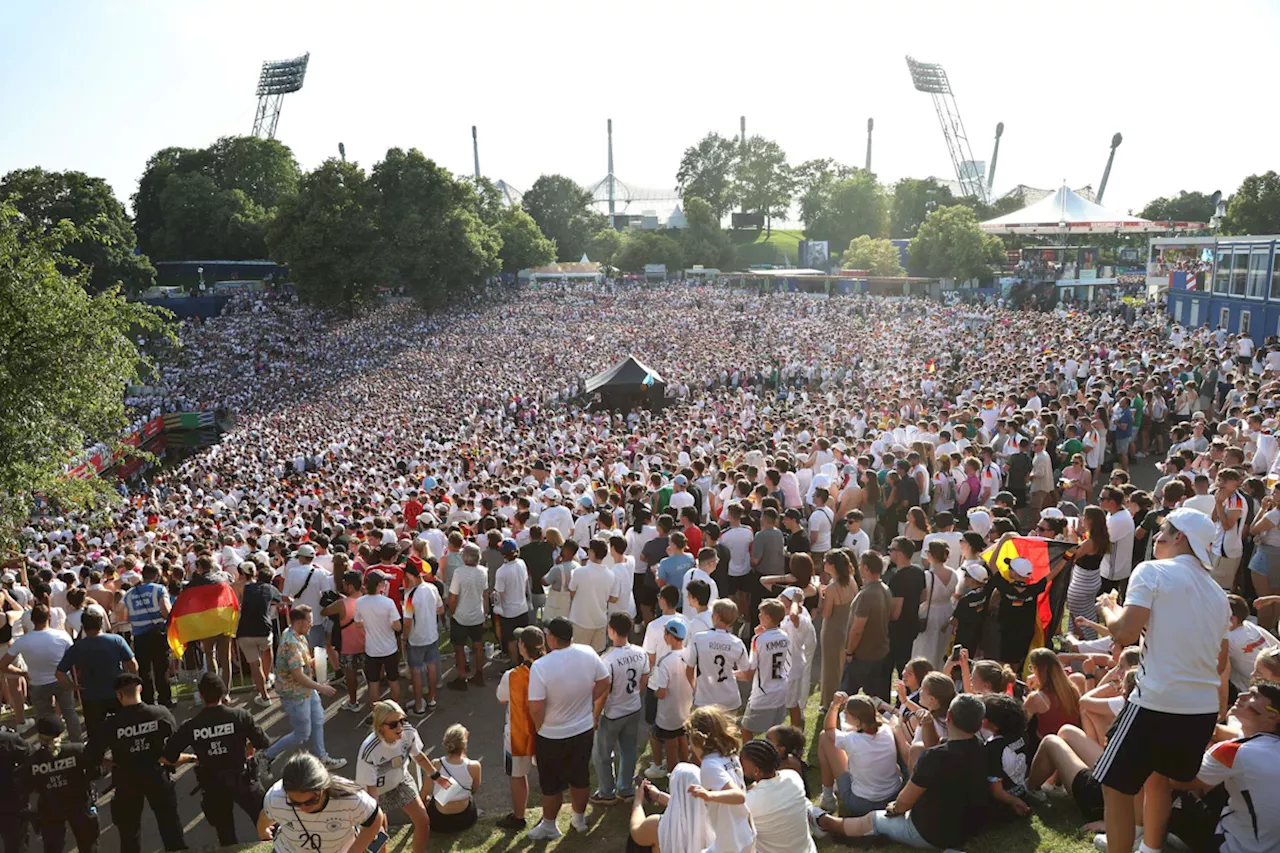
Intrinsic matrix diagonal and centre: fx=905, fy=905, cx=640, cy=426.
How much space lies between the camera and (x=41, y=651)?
747cm

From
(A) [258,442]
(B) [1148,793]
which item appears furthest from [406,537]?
(A) [258,442]

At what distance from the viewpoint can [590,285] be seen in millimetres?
51062

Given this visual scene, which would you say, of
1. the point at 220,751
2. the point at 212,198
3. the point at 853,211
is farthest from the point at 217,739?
the point at 853,211

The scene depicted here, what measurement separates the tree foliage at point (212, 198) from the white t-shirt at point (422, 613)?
2207 inches

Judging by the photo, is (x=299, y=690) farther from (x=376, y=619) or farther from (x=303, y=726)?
(x=376, y=619)

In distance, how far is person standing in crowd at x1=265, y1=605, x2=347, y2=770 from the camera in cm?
652

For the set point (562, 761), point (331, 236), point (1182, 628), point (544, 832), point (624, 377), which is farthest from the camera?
point (331, 236)

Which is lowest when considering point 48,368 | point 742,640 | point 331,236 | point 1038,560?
point 742,640

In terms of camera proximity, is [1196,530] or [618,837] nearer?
[1196,530]

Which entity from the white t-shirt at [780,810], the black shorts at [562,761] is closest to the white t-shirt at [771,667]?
the black shorts at [562,761]

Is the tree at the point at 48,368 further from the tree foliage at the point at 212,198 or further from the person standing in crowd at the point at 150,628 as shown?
the tree foliage at the point at 212,198

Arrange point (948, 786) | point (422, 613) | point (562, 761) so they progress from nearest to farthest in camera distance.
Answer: point (948, 786), point (562, 761), point (422, 613)

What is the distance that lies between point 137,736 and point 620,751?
300 cm

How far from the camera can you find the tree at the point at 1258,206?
4972cm
